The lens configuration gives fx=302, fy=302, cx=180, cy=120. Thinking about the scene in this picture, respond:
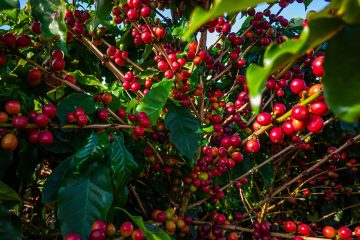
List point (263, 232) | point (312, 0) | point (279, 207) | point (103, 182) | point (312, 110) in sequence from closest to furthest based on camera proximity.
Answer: point (312, 110), point (103, 182), point (263, 232), point (312, 0), point (279, 207)

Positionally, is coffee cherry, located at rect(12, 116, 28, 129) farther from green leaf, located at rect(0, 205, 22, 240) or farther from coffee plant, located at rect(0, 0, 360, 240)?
green leaf, located at rect(0, 205, 22, 240)

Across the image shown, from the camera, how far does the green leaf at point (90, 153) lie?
3.20 feet

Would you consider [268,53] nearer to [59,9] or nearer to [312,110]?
[312,110]

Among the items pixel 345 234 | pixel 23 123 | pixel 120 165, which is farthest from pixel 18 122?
pixel 345 234

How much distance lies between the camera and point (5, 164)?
1000mm

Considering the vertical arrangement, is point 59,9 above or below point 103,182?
above

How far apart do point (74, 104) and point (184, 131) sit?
0.48 metres

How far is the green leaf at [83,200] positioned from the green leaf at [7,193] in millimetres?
139

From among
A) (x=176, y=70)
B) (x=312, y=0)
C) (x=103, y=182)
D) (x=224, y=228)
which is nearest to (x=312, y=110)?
(x=103, y=182)

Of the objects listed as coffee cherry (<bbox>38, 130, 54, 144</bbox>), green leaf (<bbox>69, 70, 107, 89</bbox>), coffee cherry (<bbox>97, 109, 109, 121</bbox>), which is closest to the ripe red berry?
coffee cherry (<bbox>38, 130, 54, 144</bbox>)

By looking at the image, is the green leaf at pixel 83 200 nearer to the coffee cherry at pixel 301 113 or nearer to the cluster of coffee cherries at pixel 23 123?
the cluster of coffee cherries at pixel 23 123

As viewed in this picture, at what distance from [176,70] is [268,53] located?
1.07 meters

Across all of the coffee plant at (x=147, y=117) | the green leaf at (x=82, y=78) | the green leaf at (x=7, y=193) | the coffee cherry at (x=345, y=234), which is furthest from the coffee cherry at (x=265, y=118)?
the green leaf at (x=82, y=78)

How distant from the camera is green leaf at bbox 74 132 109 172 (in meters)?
0.97
